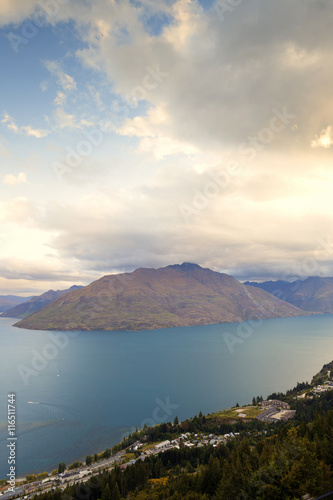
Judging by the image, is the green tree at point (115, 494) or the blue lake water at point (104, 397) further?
the blue lake water at point (104, 397)

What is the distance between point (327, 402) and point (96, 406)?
94.2 metres

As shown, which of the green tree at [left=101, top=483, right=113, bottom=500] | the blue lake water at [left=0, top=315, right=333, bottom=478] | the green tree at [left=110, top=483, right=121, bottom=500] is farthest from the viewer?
the blue lake water at [left=0, top=315, right=333, bottom=478]

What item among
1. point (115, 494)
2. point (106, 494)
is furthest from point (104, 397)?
point (106, 494)

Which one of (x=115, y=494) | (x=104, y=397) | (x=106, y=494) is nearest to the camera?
(x=106, y=494)

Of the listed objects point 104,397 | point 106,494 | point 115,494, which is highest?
point 106,494

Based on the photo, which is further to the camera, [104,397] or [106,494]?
[104,397]

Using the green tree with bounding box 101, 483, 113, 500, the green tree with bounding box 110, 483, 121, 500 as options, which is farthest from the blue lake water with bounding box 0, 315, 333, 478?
the green tree with bounding box 101, 483, 113, 500

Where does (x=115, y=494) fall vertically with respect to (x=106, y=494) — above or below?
below

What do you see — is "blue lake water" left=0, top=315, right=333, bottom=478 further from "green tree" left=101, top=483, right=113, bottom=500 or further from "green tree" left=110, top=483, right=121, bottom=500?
"green tree" left=101, top=483, right=113, bottom=500

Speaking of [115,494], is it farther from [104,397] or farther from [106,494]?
[104,397]

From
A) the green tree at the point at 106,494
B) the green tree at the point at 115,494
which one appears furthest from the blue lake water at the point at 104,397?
the green tree at the point at 106,494

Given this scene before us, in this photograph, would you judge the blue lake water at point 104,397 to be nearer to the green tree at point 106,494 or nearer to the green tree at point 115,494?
the green tree at point 115,494

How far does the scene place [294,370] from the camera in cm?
18412

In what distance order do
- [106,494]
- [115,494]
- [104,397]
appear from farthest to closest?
[104,397] < [115,494] < [106,494]
